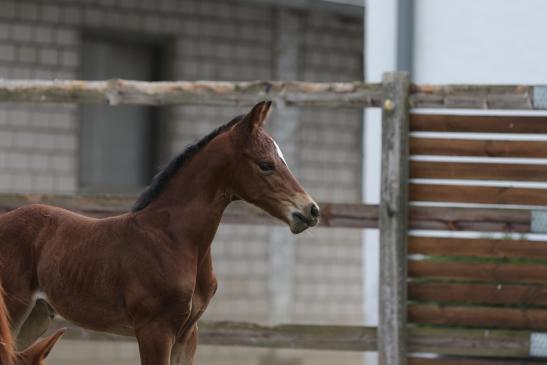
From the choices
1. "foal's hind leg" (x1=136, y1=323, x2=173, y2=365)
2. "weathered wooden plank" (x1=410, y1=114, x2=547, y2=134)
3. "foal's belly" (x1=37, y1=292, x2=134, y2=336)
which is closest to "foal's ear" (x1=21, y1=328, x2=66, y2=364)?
"foal's hind leg" (x1=136, y1=323, x2=173, y2=365)

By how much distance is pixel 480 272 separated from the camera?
6.66 meters

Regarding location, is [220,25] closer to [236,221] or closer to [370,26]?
[370,26]

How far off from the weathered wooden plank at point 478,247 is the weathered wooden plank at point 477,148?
0.48 metres

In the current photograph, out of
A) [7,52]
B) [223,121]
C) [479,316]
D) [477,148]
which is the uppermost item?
[7,52]

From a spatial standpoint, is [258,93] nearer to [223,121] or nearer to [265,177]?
[265,177]

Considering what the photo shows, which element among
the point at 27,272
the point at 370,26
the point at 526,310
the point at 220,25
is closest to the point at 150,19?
the point at 220,25

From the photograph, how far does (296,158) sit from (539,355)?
6498 millimetres

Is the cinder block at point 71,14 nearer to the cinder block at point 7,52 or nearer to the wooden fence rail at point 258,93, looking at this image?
the cinder block at point 7,52

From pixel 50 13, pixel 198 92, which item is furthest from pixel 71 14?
pixel 198 92

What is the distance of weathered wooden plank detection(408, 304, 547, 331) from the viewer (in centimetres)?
662

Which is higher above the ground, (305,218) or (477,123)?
(477,123)

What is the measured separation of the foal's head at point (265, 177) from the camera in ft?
14.0

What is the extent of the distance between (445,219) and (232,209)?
1190mm

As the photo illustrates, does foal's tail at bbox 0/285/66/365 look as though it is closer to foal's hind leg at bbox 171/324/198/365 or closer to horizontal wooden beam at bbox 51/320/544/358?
foal's hind leg at bbox 171/324/198/365
